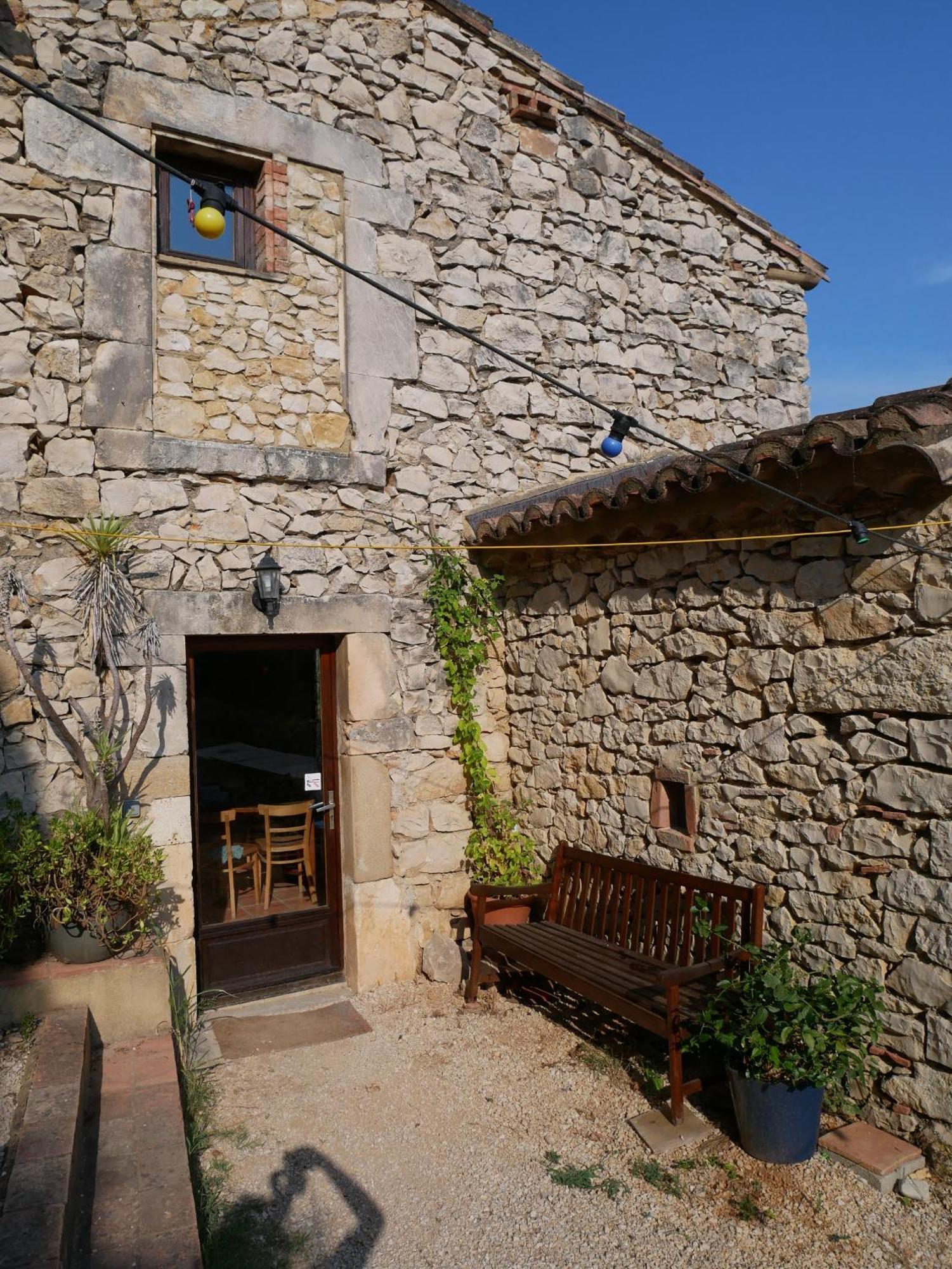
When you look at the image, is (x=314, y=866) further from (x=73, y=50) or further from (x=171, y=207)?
(x=73, y=50)

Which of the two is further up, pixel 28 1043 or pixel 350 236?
pixel 350 236

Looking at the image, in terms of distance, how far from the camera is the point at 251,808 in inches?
213

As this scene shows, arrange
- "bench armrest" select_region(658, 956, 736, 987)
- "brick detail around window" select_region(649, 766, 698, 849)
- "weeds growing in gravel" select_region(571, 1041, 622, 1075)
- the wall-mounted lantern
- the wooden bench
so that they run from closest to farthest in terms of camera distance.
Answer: "bench armrest" select_region(658, 956, 736, 987), the wooden bench, "weeds growing in gravel" select_region(571, 1041, 622, 1075), "brick detail around window" select_region(649, 766, 698, 849), the wall-mounted lantern

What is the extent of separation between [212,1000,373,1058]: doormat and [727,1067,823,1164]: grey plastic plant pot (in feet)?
7.32

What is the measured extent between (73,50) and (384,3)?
6.76 ft

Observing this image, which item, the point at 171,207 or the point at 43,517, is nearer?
the point at 43,517

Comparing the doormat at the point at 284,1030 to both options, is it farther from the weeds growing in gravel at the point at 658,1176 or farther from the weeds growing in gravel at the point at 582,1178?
the weeds growing in gravel at the point at 658,1176

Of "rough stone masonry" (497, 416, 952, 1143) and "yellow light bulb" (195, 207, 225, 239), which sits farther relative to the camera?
"rough stone masonry" (497, 416, 952, 1143)

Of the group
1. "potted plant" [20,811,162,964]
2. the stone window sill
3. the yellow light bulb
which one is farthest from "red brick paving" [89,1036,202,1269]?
the stone window sill

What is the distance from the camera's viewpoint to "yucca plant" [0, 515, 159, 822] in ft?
14.6

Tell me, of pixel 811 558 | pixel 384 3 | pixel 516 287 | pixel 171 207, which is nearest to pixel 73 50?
pixel 171 207

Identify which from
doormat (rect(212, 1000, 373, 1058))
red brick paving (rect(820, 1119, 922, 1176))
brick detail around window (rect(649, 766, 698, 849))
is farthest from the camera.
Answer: doormat (rect(212, 1000, 373, 1058))

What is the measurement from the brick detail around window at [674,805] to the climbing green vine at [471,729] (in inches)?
48.7

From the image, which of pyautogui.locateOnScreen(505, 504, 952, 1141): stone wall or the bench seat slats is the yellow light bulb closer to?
pyautogui.locateOnScreen(505, 504, 952, 1141): stone wall
